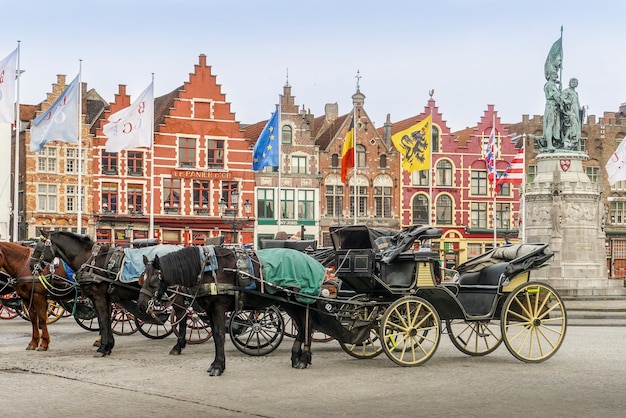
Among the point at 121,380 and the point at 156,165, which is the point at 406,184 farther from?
the point at 121,380

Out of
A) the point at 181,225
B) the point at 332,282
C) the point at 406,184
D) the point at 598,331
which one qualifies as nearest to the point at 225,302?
the point at 332,282

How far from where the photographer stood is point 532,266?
41.0ft

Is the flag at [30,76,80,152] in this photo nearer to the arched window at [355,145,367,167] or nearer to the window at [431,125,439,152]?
the arched window at [355,145,367,167]

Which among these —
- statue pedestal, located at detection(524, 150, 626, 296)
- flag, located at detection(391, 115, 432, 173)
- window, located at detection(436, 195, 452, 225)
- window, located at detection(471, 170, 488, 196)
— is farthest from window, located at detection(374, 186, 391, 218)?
statue pedestal, located at detection(524, 150, 626, 296)

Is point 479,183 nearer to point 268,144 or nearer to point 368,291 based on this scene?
point 268,144

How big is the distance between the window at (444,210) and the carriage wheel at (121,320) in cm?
3832

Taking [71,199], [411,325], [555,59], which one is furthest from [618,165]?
[71,199]

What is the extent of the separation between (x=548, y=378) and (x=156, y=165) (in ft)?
130

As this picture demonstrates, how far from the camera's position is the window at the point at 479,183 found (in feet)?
181

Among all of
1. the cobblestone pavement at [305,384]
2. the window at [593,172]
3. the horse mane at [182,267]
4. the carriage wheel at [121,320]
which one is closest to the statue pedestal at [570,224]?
the cobblestone pavement at [305,384]

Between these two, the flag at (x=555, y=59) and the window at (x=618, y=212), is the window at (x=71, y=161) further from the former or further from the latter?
the window at (x=618, y=212)

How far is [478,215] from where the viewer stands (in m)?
54.6

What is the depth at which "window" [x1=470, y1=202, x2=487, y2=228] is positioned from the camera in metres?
54.5

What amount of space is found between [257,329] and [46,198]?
35.9 metres
